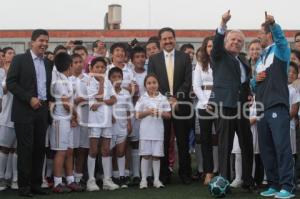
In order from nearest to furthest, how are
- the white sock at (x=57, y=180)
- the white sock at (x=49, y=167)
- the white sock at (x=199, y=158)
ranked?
the white sock at (x=57, y=180)
the white sock at (x=49, y=167)
the white sock at (x=199, y=158)

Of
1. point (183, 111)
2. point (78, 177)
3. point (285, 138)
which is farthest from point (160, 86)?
point (285, 138)

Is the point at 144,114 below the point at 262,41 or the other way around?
below

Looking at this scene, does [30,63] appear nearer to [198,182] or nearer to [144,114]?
[144,114]

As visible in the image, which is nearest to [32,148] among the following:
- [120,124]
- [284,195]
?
[120,124]

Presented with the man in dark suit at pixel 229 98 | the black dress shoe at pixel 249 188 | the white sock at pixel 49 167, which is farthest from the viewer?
the white sock at pixel 49 167

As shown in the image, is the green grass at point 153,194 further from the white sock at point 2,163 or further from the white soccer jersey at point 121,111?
the white soccer jersey at point 121,111

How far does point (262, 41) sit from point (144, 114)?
201cm

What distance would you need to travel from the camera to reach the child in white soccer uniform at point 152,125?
7.97m

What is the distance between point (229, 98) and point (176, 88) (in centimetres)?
153

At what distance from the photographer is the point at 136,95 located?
8617 mm

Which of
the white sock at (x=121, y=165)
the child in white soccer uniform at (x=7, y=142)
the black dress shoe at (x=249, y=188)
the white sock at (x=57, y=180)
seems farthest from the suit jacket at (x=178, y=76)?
the child in white soccer uniform at (x=7, y=142)

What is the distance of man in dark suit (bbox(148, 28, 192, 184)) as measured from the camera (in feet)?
27.2

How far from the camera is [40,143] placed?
292 inches

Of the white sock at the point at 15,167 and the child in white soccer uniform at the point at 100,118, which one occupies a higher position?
the child in white soccer uniform at the point at 100,118
